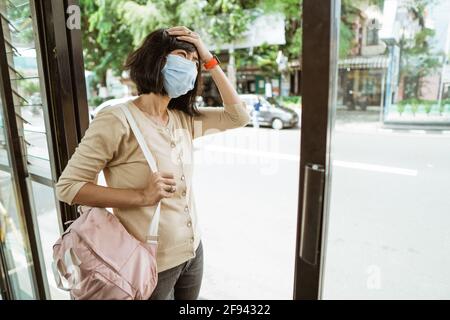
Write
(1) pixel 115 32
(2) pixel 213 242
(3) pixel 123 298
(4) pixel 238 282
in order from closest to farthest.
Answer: (3) pixel 123 298 < (4) pixel 238 282 < (2) pixel 213 242 < (1) pixel 115 32

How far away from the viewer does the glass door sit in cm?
84

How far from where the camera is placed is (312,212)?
0.88 meters

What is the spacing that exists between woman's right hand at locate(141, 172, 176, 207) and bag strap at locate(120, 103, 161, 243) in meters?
0.02

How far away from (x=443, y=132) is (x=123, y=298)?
1.06 metres

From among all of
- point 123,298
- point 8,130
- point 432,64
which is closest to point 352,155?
point 432,64

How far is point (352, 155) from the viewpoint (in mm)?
1313

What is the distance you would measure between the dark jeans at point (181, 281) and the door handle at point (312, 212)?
40cm

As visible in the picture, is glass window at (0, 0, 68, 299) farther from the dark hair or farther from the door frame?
the door frame

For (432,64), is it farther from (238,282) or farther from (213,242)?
(213,242)

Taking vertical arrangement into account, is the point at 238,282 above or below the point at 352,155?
below

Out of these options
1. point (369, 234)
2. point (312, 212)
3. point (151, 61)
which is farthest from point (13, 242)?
point (369, 234)

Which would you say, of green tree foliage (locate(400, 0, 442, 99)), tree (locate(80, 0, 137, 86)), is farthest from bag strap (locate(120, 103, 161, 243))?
tree (locate(80, 0, 137, 86))

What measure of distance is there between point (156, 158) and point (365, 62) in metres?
0.70

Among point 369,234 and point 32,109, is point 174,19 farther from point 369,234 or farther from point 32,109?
point 369,234
